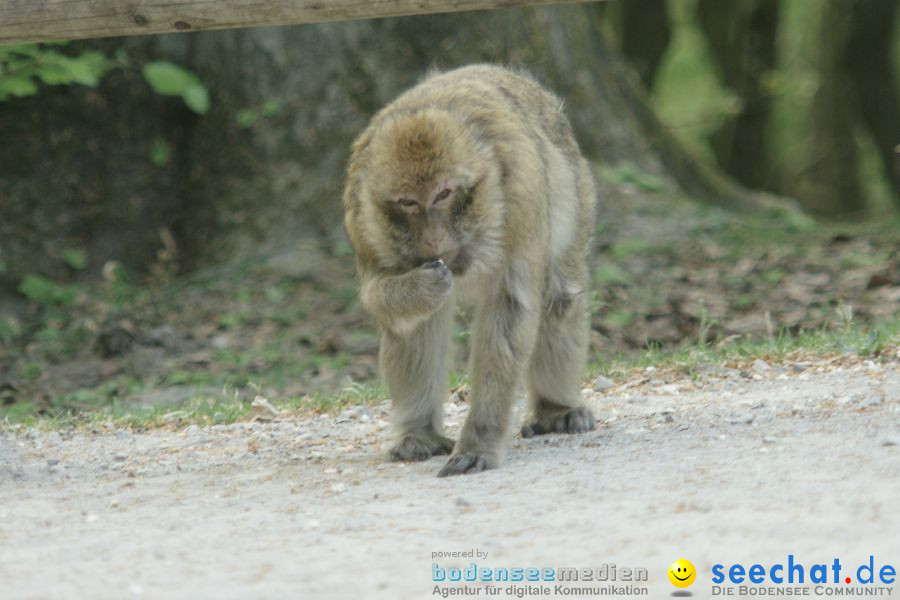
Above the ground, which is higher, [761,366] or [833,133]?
[833,133]

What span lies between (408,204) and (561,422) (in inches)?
55.6

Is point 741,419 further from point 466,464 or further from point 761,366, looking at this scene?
point 761,366

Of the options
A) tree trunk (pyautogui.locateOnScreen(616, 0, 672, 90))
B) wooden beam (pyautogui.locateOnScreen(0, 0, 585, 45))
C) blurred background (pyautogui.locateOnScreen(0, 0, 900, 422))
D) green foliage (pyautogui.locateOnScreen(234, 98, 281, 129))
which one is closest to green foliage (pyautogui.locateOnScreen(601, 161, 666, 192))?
blurred background (pyautogui.locateOnScreen(0, 0, 900, 422))

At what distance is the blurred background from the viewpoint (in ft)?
30.1

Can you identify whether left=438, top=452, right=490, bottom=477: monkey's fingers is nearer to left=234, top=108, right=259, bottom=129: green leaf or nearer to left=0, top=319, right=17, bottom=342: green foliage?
left=0, top=319, right=17, bottom=342: green foliage

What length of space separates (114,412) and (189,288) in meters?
3.03

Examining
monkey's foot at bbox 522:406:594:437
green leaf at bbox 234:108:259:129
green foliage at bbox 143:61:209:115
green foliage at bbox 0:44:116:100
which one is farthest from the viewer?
green leaf at bbox 234:108:259:129

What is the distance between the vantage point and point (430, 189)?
4.96 meters

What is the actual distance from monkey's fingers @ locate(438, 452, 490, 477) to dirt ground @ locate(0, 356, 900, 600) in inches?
2.7

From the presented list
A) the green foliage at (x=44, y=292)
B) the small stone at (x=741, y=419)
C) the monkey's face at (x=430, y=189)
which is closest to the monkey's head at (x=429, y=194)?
the monkey's face at (x=430, y=189)

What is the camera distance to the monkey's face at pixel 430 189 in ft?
16.3

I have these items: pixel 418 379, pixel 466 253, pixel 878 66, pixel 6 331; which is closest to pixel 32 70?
pixel 6 331

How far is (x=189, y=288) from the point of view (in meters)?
9.98

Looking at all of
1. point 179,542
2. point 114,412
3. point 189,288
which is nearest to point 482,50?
point 189,288
